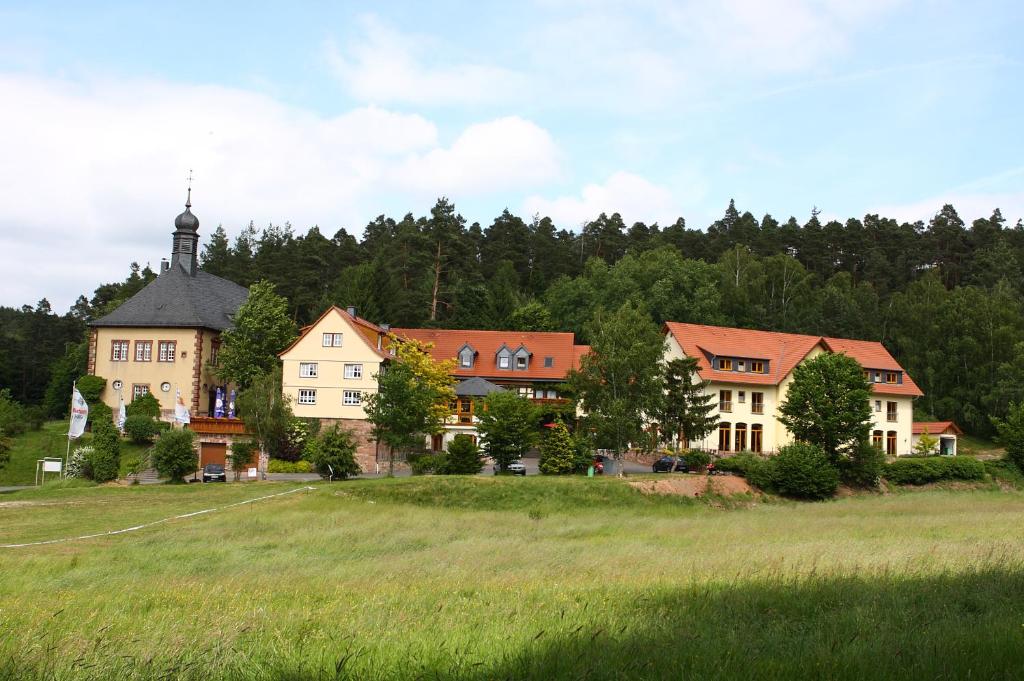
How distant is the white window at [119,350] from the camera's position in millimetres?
61719

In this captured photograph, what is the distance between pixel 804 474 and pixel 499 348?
28.6 meters

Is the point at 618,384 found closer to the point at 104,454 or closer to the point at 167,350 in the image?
the point at 104,454

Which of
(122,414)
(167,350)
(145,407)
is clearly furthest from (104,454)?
(167,350)

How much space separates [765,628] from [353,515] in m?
23.6

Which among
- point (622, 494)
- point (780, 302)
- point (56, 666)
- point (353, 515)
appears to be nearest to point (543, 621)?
point (56, 666)

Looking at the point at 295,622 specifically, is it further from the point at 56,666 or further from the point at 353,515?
the point at 353,515

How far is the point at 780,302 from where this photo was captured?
88.2 m

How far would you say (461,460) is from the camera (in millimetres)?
45000

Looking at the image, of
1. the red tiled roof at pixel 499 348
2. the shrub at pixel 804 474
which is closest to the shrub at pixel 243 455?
the red tiled roof at pixel 499 348

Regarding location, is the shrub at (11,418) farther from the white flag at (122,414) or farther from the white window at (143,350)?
the white window at (143,350)

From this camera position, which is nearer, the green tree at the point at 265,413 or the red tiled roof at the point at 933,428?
the green tree at the point at 265,413

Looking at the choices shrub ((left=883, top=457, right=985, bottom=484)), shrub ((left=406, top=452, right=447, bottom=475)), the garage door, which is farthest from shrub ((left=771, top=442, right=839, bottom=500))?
the garage door

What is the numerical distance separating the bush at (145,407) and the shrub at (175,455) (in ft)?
47.5

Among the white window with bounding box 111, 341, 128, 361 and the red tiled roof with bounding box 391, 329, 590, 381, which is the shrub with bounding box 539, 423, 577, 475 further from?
the white window with bounding box 111, 341, 128, 361
